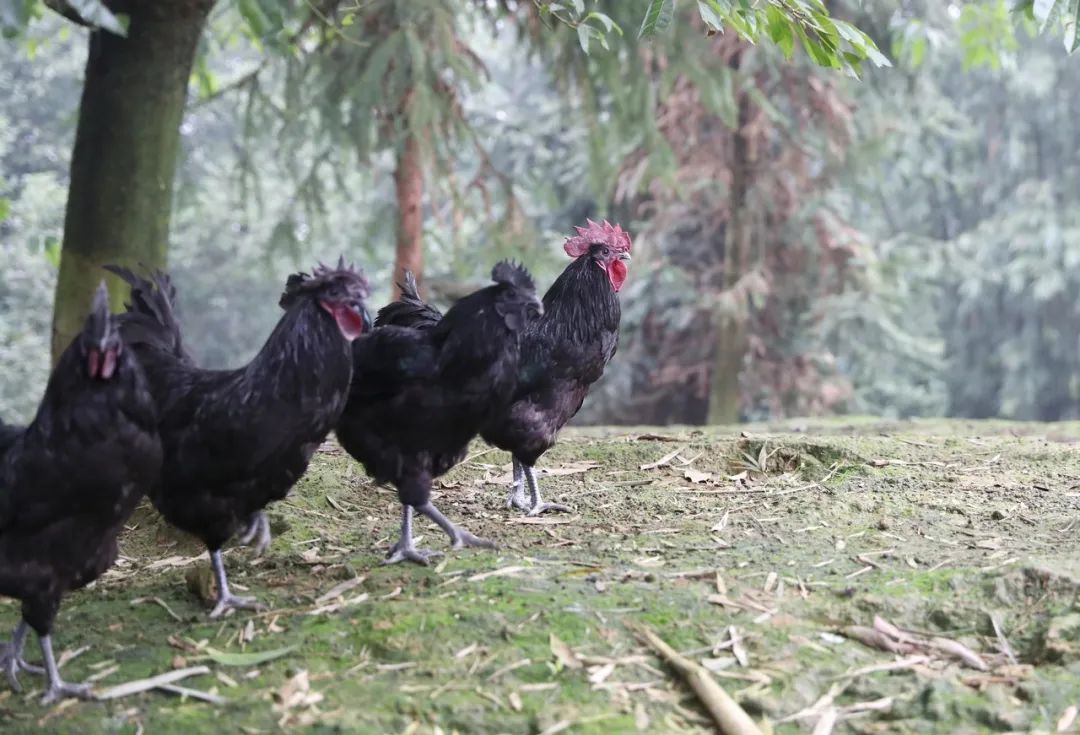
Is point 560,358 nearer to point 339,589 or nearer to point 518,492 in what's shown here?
point 518,492

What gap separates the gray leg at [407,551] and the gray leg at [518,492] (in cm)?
83

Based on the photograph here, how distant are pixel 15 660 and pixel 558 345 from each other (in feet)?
8.59

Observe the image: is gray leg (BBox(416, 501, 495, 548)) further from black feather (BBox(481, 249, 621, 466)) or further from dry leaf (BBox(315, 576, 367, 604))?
black feather (BBox(481, 249, 621, 466))

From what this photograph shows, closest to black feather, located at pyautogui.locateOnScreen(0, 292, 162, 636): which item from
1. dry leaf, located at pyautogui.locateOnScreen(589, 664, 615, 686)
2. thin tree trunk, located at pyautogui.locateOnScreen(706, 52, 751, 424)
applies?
dry leaf, located at pyautogui.locateOnScreen(589, 664, 615, 686)

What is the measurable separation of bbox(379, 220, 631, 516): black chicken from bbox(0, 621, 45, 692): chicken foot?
6.36ft

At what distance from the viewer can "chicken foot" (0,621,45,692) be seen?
116 inches

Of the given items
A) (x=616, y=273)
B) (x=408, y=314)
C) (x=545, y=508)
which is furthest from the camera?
(x=616, y=273)

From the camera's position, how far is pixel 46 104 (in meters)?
15.9

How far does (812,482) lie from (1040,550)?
1.32 metres

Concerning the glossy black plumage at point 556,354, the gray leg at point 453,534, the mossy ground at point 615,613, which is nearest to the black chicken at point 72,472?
the mossy ground at point 615,613

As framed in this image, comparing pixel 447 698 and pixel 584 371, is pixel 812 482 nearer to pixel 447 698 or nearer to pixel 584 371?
pixel 584 371

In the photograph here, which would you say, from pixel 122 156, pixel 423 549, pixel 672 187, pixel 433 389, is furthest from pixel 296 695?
pixel 672 187

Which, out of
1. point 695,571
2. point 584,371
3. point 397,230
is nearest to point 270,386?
point 695,571

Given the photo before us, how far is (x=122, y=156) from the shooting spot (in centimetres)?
549
